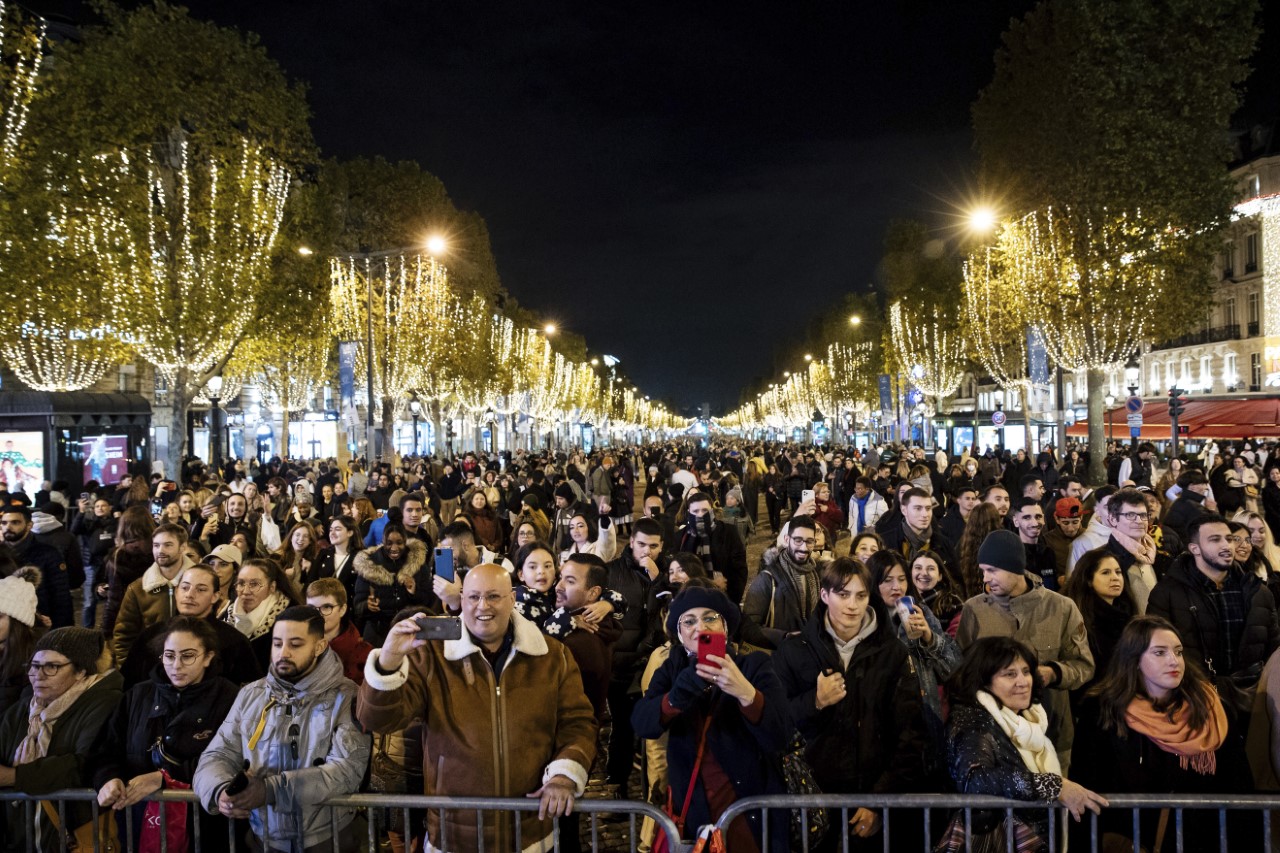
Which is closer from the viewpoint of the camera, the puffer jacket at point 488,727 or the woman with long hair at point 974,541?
the puffer jacket at point 488,727

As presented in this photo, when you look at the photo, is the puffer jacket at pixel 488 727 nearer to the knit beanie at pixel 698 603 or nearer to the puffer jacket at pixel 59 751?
the knit beanie at pixel 698 603

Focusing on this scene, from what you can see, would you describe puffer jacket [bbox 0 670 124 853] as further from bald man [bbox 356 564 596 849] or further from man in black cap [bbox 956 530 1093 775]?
man in black cap [bbox 956 530 1093 775]

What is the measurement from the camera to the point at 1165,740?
4.04 meters

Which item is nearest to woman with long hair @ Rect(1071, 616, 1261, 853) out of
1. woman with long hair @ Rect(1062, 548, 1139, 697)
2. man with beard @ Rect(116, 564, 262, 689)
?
woman with long hair @ Rect(1062, 548, 1139, 697)

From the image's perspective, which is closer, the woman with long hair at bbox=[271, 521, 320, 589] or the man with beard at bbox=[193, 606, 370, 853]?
the man with beard at bbox=[193, 606, 370, 853]

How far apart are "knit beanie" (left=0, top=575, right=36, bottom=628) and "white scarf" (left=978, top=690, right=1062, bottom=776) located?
A: 16.3 feet

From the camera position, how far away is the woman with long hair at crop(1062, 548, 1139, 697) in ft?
18.2

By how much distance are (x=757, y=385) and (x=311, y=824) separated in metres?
191

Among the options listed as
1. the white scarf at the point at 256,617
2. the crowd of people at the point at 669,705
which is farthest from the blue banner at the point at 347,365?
the crowd of people at the point at 669,705

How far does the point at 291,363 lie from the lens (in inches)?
1492

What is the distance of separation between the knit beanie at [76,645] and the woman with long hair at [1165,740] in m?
4.74

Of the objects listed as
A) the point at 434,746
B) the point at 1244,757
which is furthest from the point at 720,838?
the point at 1244,757

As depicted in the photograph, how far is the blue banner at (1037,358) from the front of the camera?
25.7 m

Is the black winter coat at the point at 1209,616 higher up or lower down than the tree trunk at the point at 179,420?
lower down
